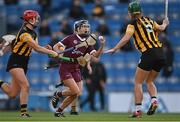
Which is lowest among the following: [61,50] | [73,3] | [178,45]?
[61,50]

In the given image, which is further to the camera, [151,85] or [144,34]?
[151,85]

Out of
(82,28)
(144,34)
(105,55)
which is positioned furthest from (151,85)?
(105,55)

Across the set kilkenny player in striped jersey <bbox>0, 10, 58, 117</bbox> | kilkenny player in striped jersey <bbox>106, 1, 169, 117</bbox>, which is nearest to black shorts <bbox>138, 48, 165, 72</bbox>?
kilkenny player in striped jersey <bbox>106, 1, 169, 117</bbox>

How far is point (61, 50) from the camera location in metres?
17.1

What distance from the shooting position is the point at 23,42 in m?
16.7

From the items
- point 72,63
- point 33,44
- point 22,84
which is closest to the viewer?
point 33,44

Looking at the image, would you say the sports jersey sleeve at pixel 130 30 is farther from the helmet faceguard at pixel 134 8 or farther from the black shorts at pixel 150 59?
the black shorts at pixel 150 59

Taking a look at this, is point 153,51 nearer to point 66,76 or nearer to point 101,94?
point 66,76

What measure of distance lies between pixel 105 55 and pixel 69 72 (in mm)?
10504

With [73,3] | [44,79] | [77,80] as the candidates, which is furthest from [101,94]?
[77,80]

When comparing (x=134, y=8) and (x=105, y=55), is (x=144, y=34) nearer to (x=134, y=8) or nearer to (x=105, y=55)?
(x=134, y=8)

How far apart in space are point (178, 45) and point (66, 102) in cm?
1122

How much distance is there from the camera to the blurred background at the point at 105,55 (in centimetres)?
2470

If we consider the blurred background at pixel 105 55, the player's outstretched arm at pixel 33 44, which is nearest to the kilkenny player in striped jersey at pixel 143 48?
the player's outstretched arm at pixel 33 44
